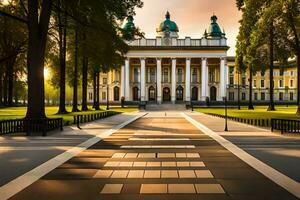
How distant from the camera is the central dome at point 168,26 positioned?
97.8 metres

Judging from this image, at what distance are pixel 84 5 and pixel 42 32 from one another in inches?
169

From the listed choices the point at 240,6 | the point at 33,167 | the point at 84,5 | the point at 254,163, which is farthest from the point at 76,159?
the point at 240,6

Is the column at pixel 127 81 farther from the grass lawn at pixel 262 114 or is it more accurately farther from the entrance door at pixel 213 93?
the grass lawn at pixel 262 114

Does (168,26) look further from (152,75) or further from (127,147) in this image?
(127,147)

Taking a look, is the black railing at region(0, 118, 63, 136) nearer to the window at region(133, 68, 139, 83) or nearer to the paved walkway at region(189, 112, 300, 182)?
the paved walkway at region(189, 112, 300, 182)

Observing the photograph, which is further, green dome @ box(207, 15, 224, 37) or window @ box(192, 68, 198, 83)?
green dome @ box(207, 15, 224, 37)

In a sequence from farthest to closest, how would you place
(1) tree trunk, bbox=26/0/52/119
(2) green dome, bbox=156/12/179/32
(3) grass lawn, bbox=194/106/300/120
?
(2) green dome, bbox=156/12/179/32 → (3) grass lawn, bbox=194/106/300/120 → (1) tree trunk, bbox=26/0/52/119

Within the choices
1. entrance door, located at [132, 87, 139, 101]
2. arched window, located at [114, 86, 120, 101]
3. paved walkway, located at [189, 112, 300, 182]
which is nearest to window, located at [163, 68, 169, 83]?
entrance door, located at [132, 87, 139, 101]

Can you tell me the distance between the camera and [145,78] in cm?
9800

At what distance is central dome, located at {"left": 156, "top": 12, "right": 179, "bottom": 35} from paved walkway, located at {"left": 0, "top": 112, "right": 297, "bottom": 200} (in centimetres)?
8700

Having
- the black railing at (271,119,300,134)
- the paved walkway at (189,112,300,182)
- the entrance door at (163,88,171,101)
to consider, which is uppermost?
the entrance door at (163,88,171,101)

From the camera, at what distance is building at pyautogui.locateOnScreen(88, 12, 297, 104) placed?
3686 inches

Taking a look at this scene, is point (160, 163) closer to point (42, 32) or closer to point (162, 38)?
point (42, 32)

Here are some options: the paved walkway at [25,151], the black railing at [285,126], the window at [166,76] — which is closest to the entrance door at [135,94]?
the window at [166,76]
